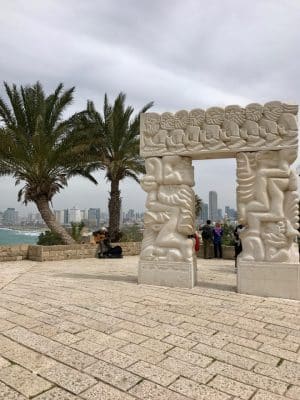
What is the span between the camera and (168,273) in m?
6.60

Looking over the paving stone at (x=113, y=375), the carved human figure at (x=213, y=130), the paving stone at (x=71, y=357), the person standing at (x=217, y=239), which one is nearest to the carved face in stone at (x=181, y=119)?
the carved human figure at (x=213, y=130)

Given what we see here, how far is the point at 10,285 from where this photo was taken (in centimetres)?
676

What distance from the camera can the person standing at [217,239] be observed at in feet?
39.4

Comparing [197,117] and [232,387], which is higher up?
[197,117]

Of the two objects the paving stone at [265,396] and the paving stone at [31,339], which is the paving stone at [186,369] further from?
the paving stone at [31,339]

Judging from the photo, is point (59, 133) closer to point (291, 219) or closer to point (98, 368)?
point (291, 219)

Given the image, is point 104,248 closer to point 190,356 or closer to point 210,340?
point 210,340

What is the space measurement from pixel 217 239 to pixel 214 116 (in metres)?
6.66

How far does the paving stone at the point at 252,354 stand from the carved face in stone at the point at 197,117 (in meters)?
4.20

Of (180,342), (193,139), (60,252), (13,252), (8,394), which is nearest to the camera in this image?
(8,394)

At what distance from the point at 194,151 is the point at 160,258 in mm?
2194

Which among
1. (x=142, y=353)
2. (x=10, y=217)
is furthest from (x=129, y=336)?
(x=10, y=217)

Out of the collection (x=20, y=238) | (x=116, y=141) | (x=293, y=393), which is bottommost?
(x=293, y=393)

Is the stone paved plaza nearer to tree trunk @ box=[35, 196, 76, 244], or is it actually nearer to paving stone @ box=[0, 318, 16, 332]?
paving stone @ box=[0, 318, 16, 332]
